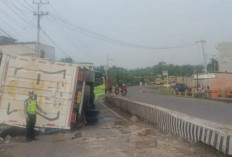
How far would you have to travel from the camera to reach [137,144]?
1007 cm

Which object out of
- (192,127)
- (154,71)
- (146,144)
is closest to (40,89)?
(146,144)

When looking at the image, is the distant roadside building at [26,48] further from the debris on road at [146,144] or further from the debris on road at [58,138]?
the debris on road at [146,144]

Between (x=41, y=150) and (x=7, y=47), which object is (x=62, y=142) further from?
(x=7, y=47)

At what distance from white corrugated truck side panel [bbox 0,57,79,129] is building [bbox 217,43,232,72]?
1719 inches

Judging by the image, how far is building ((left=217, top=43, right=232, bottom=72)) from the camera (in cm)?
5347

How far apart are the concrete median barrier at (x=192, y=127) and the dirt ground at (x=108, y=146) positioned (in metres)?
0.25

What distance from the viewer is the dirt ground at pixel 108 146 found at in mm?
8938

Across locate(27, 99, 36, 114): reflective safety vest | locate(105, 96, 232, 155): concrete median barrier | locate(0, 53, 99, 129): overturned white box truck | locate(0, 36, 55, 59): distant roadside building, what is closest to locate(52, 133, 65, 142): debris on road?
locate(0, 53, 99, 129): overturned white box truck

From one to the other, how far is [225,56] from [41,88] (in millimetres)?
45166

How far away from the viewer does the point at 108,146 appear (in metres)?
10.3

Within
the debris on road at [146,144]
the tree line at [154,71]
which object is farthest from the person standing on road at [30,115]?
the tree line at [154,71]

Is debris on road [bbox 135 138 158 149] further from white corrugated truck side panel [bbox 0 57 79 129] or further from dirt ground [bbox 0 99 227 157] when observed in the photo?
white corrugated truck side panel [bbox 0 57 79 129]

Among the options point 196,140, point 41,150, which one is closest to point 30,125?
point 41,150

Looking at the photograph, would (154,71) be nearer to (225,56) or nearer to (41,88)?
(225,56)
